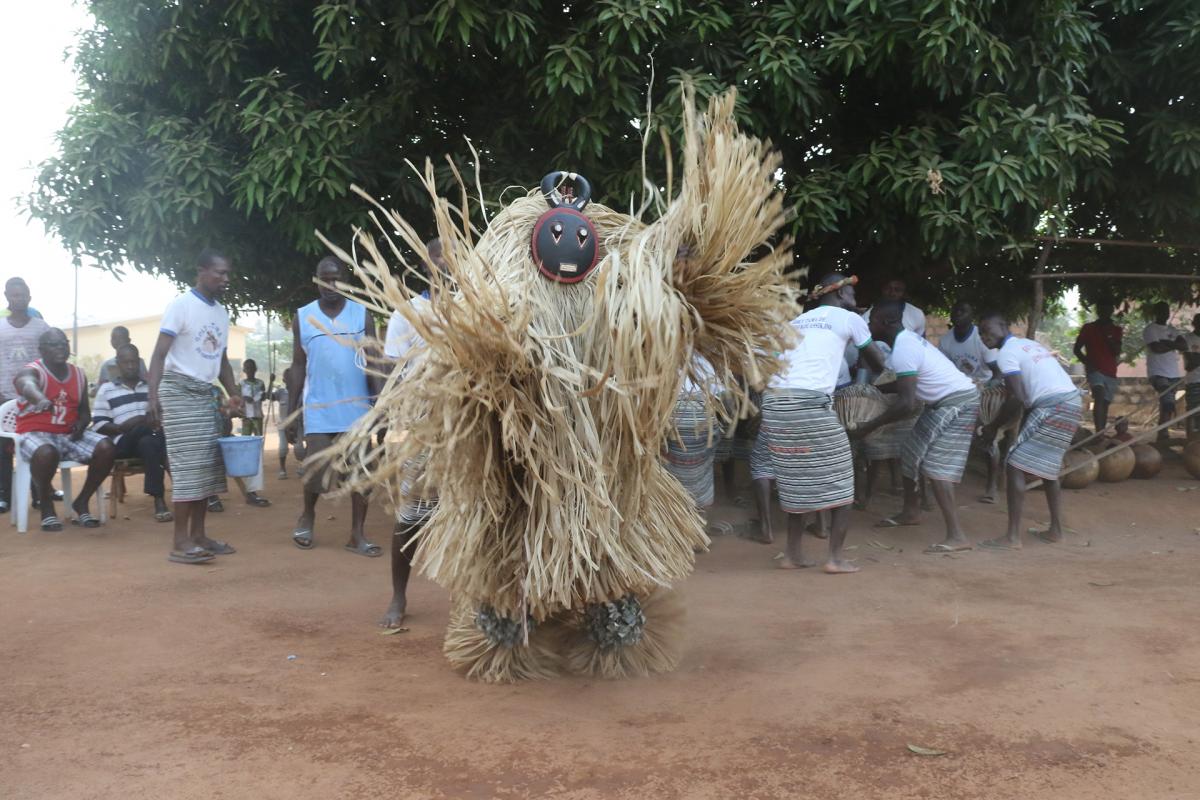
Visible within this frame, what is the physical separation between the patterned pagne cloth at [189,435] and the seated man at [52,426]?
1.76m

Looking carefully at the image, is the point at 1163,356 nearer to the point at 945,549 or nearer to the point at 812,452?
the point at 945,549

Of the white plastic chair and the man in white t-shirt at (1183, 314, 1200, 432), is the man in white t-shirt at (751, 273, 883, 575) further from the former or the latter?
the man in white t-shirt at (1183, 314, 1200, 432)

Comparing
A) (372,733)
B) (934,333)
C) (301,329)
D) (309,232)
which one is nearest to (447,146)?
(309,232)

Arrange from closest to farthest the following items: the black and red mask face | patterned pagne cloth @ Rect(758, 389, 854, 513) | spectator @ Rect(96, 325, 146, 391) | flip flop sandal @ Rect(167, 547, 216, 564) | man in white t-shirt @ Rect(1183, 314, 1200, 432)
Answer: the black and red mask face → patterned pagne cloth @ Rect(758, 389, 854, 513) → flip flop sandal @ Rect(167, 547, 216, 564) → spectator @ Rect(96, 325, 146, 391) → man in white t-shirt @ Rect(1183, 314, 1200, 432)

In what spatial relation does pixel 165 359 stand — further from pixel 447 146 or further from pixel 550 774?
pixel 550 774

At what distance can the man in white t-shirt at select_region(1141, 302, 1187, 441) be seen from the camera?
1044 cm

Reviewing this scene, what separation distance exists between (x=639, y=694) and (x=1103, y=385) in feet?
28.2

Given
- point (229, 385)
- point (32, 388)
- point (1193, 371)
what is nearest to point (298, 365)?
point (229, 385)

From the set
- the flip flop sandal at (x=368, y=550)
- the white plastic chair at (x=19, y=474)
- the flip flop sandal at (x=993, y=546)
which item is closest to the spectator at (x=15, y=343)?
the white plastic chair at (x=19, y=474)

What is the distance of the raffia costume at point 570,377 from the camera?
294 centimetres

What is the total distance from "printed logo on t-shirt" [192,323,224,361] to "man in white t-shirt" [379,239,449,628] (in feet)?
5.15

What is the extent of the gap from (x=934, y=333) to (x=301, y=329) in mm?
10895

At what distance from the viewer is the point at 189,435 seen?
17.9ft

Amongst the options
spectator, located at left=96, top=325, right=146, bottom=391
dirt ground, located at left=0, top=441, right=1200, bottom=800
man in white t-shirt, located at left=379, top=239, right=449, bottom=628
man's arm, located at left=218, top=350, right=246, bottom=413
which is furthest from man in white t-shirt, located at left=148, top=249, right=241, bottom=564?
spectator, located at left=96, top=325, right=146, bottom=391
